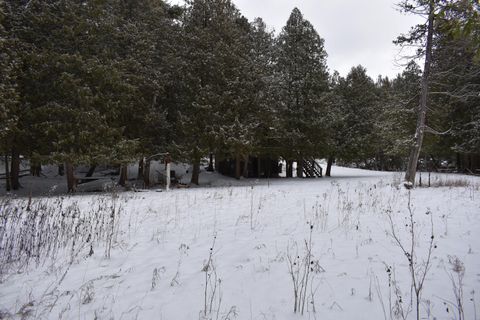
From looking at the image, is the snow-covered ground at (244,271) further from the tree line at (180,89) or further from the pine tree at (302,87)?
the pine tree at (302,87)

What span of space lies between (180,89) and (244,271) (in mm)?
16482

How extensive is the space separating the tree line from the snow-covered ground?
718 centimetres

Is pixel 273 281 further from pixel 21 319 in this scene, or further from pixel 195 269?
pixel 21 319

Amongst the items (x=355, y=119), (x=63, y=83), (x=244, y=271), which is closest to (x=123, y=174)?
(x=63, y=83)

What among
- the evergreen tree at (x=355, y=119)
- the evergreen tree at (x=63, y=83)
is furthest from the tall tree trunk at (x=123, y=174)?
the evergreen tree at (x=355, y=119)

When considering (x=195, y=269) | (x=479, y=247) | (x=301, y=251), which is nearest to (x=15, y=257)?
(x=195, y=269)

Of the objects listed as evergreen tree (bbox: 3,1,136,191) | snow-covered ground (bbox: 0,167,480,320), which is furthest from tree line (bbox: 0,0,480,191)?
snow-covered ground (bbox: 0,167,480,320)

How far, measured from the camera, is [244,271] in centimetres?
447

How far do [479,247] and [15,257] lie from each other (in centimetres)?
762

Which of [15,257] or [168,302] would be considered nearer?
[168,302]

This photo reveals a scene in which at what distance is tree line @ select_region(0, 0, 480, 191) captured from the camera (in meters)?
14.3

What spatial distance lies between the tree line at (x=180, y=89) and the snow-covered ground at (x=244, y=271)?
23.6 feet

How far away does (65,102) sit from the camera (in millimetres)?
14742

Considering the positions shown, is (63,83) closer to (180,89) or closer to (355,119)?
(180,89)
